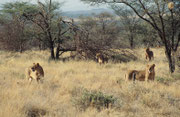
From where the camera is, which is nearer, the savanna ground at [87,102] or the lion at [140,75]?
the savanna ground at [87,102]

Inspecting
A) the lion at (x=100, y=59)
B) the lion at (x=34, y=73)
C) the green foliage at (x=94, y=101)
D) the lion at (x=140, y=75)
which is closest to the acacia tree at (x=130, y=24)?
the lion at (x=100, y=59)

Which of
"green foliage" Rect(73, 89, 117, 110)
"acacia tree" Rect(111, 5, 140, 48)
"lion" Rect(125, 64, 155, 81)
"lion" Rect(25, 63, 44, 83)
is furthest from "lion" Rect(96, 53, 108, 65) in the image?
"acacia tree" Rect(111, 5, 140, 48)

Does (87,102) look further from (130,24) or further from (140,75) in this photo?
(130,24)

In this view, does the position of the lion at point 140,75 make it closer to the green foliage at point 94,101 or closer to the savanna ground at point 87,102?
the savanna ground at point 87,102

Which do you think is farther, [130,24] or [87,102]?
[130,24]

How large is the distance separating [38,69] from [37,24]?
7.28 m

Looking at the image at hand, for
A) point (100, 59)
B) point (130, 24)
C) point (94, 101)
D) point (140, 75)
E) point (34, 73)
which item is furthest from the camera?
point (130, 24)

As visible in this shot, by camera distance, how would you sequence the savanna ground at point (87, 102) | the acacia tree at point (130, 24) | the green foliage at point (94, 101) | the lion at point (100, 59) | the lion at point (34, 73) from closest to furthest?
1. the savanna ground at point (87, 102)
2. the green foliage at point (94, 101)
3. the lion at point (34, 73)
4. the lion at point (100, 59)
5. the acacia tree at point (130, 24)

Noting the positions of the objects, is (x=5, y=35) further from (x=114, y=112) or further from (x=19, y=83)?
(x=114, y=112)

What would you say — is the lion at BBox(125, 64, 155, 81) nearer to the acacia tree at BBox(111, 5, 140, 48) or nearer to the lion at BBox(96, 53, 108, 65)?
the lion at BBox(96, 53, 108, 65)

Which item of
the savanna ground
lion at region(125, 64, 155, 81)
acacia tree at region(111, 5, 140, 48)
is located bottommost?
the savanna ground

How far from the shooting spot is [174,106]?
5262 millimetres

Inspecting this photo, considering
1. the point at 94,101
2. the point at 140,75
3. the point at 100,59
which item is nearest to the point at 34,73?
the point at 94,101

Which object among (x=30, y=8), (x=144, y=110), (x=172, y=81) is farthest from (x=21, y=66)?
(x=30, y=8)
